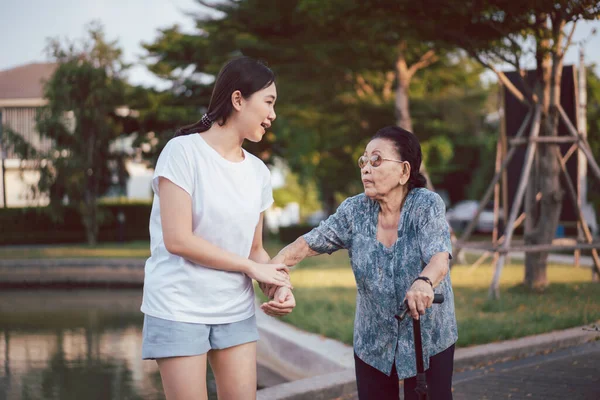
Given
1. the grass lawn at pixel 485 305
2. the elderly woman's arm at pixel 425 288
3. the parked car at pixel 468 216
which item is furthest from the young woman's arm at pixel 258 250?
the parked car at pixel 468 216

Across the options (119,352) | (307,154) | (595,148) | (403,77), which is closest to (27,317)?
(119,352)

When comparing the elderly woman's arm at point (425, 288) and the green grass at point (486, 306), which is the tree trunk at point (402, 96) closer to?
the green grass at point (486, 306)

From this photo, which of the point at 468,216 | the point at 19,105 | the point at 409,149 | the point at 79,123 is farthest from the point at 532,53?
the point at 19,105

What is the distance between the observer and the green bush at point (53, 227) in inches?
1093

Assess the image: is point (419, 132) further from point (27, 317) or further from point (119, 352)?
point (119, 352)

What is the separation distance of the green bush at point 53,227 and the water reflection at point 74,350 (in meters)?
13.0

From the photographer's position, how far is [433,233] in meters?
3.12

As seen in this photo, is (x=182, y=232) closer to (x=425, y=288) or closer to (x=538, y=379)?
(x=425, y=288)

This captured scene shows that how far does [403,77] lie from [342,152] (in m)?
10.5

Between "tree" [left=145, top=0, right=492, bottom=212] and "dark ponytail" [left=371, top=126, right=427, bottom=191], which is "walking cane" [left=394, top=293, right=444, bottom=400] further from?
"tree" [left=145, top=0, right=492, bottom=212]

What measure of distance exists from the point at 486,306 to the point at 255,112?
662 centimetres

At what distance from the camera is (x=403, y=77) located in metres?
17.1

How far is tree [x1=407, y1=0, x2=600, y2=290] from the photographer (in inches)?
392

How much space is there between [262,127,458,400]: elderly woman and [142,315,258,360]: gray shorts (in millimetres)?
299
